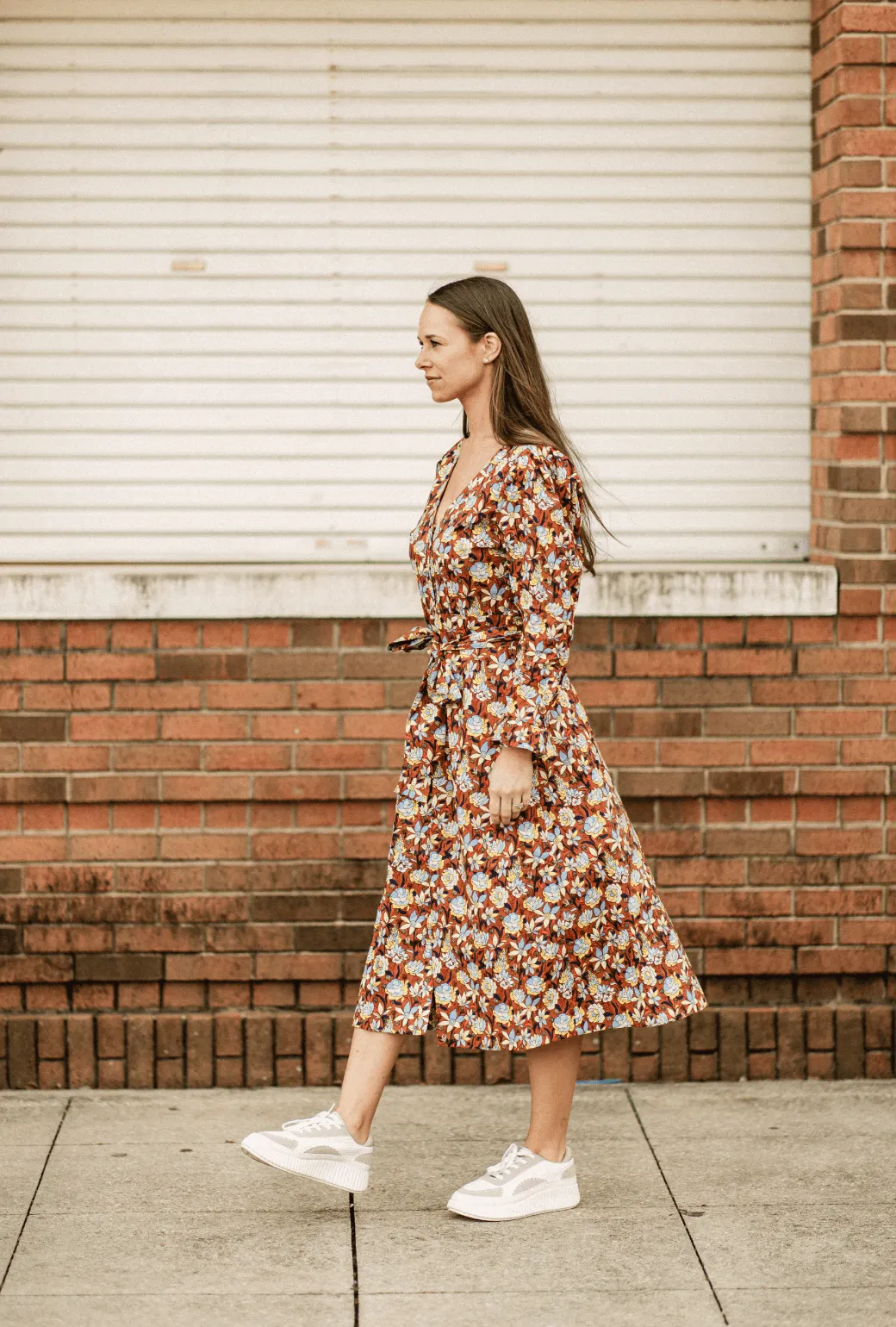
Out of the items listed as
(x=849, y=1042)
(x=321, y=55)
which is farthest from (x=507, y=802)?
(x=321, y=55)

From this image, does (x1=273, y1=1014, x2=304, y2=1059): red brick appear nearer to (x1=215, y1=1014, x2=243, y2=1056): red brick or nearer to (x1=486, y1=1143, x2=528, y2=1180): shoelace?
(x1=215, y1=1014, x2=243, y2=1056): red brick

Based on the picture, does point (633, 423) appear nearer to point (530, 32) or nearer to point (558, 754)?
point (530, 32)

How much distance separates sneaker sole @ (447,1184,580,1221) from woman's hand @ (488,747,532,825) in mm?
882

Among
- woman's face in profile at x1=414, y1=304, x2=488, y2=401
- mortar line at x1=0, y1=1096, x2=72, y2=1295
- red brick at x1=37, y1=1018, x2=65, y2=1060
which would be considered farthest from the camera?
red brick at x1=37, y1=1018, x2=65, y2=1060

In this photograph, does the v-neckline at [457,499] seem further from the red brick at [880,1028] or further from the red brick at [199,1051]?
the red brick at [880,1028]

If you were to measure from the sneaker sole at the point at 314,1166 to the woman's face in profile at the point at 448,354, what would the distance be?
167 centimetres

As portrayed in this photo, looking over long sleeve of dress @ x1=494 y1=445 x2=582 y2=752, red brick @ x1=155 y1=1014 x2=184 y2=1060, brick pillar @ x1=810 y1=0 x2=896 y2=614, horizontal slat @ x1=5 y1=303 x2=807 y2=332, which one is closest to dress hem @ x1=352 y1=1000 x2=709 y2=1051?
long sleeve of dress @ x1=494 y1=445 x2=582 y2=752

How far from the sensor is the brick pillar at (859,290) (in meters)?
4.98

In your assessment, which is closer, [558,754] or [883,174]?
[558,754]

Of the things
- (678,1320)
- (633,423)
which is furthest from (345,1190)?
(633,423)

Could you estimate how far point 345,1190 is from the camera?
4125mm

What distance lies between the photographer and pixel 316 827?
511 cm

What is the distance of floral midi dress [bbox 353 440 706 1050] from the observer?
12.6ft

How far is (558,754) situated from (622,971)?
0.52m
